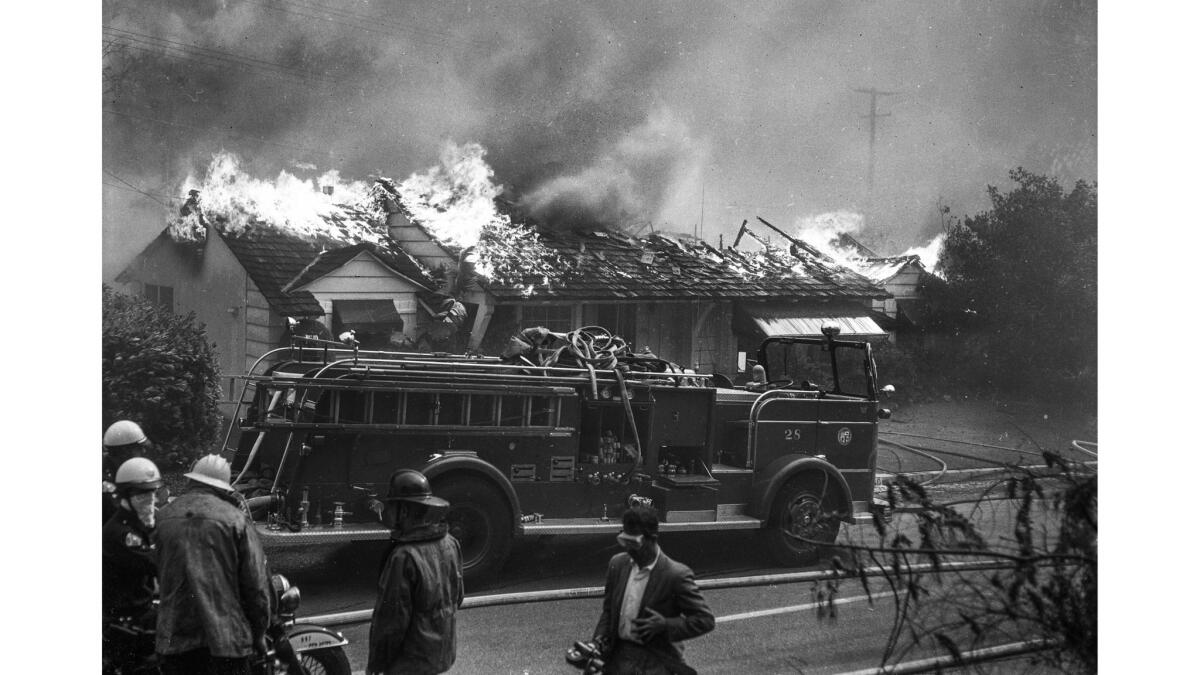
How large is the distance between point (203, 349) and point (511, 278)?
1656 mm

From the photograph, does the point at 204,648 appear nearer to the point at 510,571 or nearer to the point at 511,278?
the point at 510,571

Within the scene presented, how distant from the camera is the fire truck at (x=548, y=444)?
5.87 m

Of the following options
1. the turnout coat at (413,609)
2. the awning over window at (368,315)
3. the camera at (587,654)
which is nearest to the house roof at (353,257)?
the awning over window at (368,315)

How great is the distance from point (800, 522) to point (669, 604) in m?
2.62

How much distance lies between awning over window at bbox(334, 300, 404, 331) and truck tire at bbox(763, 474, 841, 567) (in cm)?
264

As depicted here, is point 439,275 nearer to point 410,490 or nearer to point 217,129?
point 217,129

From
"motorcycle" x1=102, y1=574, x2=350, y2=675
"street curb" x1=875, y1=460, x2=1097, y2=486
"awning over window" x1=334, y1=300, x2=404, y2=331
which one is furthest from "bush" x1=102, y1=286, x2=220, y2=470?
"street curb" x1=875, y1=460, x2=1097, y2=486

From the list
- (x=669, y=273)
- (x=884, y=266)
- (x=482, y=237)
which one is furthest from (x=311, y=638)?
(x=884, y=266)

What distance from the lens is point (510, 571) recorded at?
6.23 m

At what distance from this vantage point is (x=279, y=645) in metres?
4.97

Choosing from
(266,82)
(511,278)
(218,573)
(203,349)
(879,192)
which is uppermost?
(266,82)

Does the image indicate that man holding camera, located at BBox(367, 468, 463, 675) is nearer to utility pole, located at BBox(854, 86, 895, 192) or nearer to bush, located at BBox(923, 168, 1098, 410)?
utility pole, located at BBox(854, 86, 895, 192)

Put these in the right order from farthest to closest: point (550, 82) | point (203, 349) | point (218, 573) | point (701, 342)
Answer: point (701, 342) < point (550, 82) < point (203, 349) < point (218, 573)

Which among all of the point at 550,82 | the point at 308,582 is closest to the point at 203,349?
the point at 308,582
